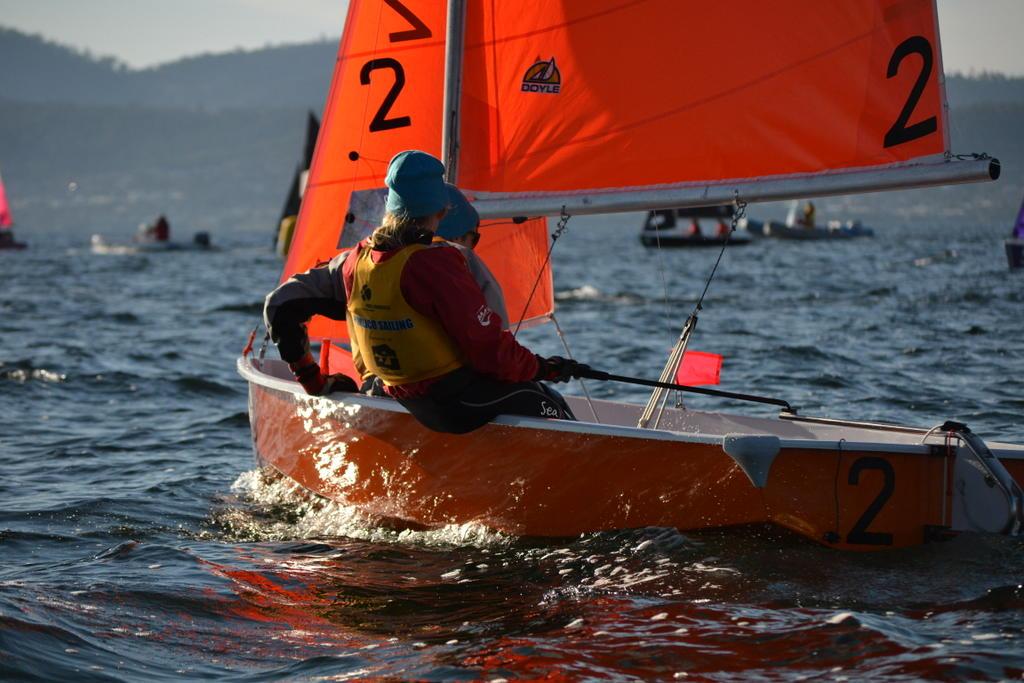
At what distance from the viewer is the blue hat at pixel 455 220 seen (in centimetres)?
544

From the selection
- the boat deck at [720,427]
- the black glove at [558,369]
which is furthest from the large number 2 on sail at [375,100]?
the black glove at [558,369]

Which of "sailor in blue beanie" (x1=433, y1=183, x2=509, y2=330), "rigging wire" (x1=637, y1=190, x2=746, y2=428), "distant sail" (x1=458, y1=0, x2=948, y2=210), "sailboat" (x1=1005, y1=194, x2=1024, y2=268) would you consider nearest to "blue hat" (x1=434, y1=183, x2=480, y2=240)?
"sailor in blue beanie" (x1=433, y1=183, x2=509, y2=330)

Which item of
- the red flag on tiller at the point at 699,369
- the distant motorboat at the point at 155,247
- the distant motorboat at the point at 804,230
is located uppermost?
the distant motorboat at the point at 804,230

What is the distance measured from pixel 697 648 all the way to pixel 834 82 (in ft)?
8.93

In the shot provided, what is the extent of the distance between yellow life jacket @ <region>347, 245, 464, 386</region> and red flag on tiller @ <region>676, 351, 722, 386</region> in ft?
4.55

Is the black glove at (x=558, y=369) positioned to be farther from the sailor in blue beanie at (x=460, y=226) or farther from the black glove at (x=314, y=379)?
the black glove at (x=314, y=379)

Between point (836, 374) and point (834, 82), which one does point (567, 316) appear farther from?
point (834, 82)

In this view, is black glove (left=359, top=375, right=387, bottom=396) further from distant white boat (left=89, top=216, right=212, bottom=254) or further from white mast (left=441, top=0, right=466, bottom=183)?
distant white boat (left=89, top=216, right=212, bottom=254)

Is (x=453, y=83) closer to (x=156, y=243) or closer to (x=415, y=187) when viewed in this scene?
(x=415, y=187)

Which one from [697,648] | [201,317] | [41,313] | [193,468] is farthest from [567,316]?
[697,648]

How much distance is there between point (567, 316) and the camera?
18.4 metres

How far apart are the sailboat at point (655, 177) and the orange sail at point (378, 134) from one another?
Result: 2 centimetres

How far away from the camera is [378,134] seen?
6.96 metres

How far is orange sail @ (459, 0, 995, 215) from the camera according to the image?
18.4 ft
